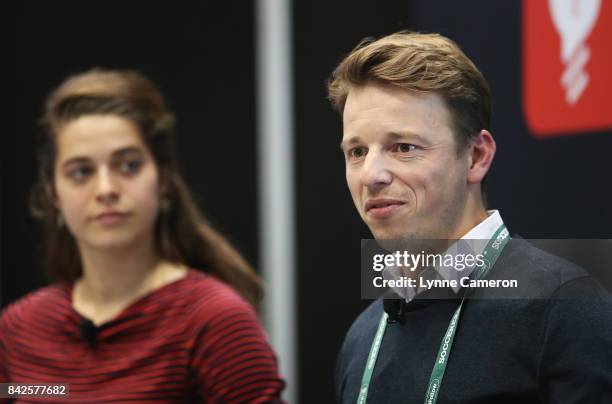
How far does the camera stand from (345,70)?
124cm

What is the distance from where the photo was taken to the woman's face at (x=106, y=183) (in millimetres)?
2014

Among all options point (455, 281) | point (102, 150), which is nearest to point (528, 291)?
point (455, 281)

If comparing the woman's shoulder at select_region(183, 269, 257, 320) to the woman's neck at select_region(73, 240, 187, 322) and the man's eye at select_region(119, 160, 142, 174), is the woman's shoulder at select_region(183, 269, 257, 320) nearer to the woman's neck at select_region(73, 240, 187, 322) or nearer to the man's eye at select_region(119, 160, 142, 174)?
the woman's neck at select_region(73, 240, 187, 322)

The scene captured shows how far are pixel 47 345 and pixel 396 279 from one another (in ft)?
3.53

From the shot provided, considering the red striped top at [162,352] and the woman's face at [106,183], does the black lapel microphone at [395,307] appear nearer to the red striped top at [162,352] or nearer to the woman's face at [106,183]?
the red striped top at [162,352]

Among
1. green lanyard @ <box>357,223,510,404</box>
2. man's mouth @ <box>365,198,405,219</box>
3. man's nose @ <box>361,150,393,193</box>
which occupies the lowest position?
green lanyard @ <box>357,223,510,404</box>

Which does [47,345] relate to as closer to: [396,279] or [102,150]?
[102,150]

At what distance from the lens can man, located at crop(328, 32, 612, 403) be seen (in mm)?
1133

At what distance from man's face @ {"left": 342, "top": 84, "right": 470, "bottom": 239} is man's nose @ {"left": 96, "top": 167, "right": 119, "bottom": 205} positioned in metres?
0.96

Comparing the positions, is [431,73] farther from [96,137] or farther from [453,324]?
[96,137]

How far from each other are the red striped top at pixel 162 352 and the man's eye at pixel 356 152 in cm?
76

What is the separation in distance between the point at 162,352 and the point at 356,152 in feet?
2.84

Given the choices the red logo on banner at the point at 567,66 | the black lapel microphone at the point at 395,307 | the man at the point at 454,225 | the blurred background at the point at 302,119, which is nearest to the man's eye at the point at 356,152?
the man at the point at 454,225

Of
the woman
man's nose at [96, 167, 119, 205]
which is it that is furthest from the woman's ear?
man's nose at [96, 167, 119, 205]
